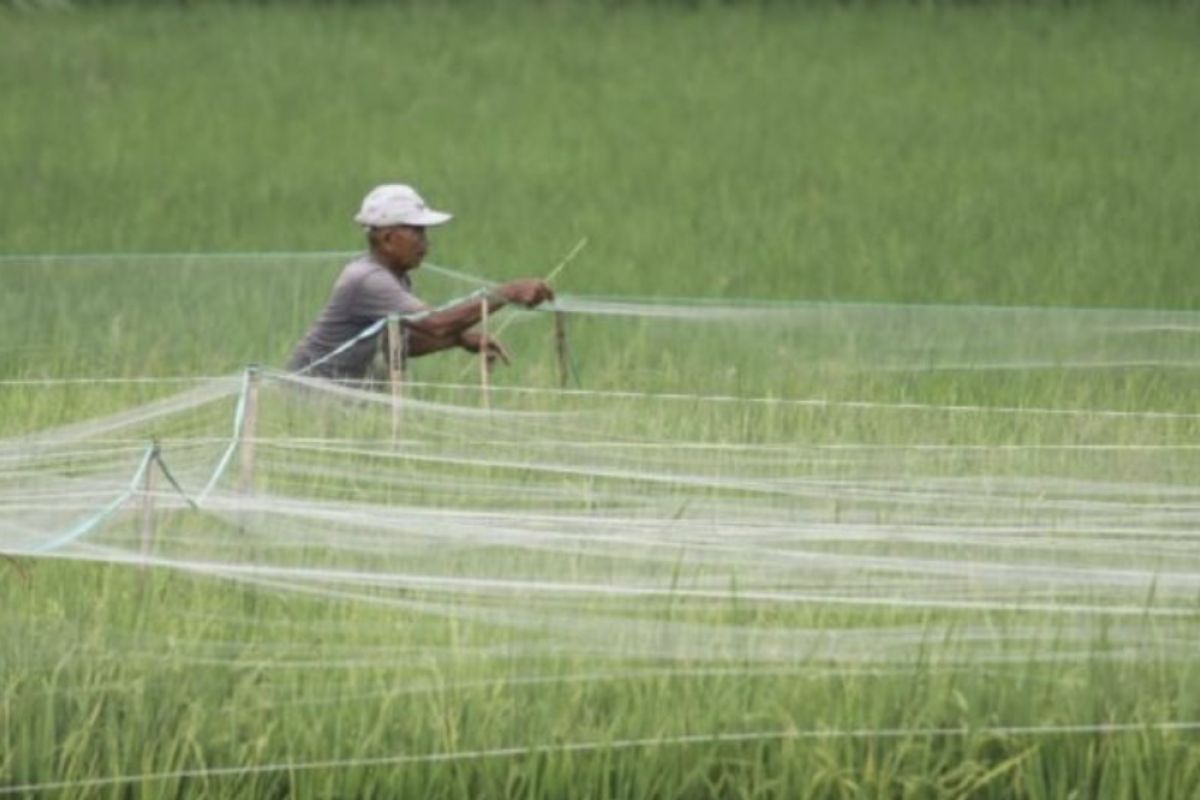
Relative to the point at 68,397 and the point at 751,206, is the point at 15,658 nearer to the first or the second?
the point at 68,397

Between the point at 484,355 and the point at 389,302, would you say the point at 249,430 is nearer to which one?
the point at 484,355

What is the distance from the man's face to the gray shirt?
0.26ft

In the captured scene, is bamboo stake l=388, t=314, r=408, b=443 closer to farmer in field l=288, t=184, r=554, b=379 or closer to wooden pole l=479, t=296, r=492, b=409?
farmer in field l=288, t=184, r=554, b=379

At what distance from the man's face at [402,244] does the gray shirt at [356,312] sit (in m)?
0.08

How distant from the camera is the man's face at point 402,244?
771 centimetres

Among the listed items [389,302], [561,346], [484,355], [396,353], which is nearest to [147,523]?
[484,355]

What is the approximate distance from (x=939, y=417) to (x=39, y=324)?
3.73 metres

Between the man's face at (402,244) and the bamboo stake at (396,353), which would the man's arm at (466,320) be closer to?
the bamboo stake at (396,353)

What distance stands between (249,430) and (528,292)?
1575 mm

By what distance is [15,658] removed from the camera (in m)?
4.94

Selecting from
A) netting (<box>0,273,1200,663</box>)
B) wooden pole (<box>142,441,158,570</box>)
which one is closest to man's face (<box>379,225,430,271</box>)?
netting (<box>0,273,1200,663</box>)

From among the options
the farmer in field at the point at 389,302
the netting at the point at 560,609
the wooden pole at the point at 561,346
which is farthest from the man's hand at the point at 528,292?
the netting at the point at 560,609

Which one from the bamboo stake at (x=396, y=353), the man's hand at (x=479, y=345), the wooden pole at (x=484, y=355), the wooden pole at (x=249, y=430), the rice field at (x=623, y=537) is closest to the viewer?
the rice field at (x=623, y=537)

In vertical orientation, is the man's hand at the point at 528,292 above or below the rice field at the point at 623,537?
above
